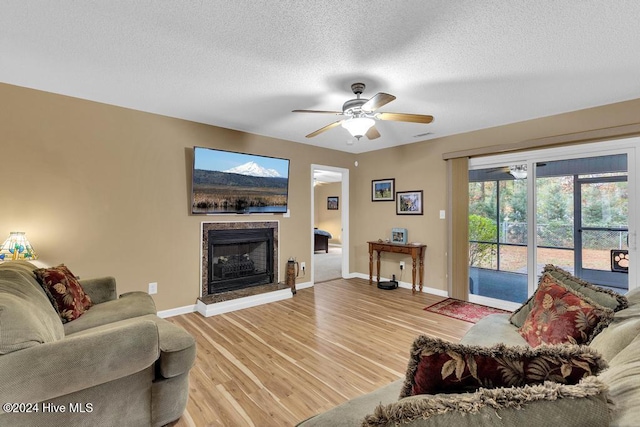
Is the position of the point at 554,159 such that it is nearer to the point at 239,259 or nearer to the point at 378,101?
the point at 378,101

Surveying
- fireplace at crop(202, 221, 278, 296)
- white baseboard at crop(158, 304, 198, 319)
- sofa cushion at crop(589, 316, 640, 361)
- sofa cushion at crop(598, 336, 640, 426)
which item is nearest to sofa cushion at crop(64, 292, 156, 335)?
white baseboard at crop(158, 304, 198, 319)

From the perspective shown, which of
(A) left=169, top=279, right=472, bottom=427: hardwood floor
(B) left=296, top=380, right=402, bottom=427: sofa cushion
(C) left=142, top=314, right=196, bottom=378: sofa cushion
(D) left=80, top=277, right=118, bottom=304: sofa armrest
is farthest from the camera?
(D) left=80, top=277, right=118, bottom=304: sofa armrest

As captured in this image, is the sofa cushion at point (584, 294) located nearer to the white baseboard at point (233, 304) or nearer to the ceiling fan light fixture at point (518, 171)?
the ceiling fan light fixture at point (518, 171)

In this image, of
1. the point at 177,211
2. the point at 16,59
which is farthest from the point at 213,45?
the point at 177,211

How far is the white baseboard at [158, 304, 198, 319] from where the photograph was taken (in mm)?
3629

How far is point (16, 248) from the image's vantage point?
Answer: 2.52 metres

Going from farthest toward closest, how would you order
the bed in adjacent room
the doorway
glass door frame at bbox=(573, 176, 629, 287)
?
the bed in adjacent room < the doorway < glass door frame at bbox=(573, 176, 629, 287)

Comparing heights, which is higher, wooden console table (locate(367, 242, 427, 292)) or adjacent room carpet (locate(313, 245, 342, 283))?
wooden console table (locate(367, 242, 427, 292))

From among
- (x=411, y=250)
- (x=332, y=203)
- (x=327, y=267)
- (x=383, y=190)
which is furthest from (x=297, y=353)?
(x=332, y=203)

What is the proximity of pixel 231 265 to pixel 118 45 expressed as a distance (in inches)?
117

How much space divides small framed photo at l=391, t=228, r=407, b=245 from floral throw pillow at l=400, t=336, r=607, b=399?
4.15 metres

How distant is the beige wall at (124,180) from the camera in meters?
2.84

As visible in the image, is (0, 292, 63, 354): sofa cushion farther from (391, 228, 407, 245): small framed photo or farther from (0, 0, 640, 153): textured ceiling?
(391, 228, 407, 245): small framed photo

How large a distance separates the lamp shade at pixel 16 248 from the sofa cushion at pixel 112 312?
2.46 feet
